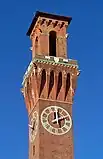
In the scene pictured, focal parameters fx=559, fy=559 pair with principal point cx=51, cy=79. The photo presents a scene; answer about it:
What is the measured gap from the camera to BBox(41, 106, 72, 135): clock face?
42406 millimetres

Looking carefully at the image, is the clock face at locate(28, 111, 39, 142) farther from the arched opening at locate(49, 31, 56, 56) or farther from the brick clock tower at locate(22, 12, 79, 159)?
the arched opening at locate(49, 31, 56, 56)

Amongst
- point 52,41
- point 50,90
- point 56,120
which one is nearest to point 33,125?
point 56,120

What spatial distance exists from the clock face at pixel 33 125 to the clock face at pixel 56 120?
0.80 meters

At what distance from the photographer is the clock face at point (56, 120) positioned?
42.4m

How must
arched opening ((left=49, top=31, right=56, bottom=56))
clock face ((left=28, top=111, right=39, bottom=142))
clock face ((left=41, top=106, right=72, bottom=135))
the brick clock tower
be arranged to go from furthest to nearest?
arched opening ((left=49, top=31, right=56, bottom=56)), clock face ((left=28, top=111, right=39, bottom=142)), clock face ((left=41, top=106, right=72, bottom=135)), the brick clock tower

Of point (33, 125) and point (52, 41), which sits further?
point (52, 41)

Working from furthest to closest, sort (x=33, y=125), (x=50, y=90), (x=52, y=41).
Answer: (x=52, y=41)
(x=33, y=125)
(x=50, y=90)

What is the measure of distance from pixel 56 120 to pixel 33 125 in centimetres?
228

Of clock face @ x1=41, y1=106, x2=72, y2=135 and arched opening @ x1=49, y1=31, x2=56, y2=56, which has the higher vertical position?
arched opening @ x1=49, y1=31, x2=56, y2=56

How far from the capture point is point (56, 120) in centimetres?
4259

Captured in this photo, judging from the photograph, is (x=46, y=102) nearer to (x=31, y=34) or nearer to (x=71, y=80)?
(x=71, y=80)

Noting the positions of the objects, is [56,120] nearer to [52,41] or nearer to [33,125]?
[33,125]

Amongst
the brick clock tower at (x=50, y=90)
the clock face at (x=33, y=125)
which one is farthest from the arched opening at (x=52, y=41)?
the clock face at (x=33, y=125)

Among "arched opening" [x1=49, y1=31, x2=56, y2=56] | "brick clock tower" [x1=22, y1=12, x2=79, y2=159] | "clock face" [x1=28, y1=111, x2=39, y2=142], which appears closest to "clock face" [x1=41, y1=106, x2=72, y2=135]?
"brick clock tower" [x1=22, y1=12, x2=79, y2=159]
